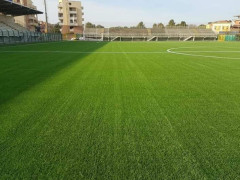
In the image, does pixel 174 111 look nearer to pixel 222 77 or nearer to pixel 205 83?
pixel 205 83

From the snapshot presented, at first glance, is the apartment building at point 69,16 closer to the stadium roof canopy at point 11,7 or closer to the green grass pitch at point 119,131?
the stadium roof canopy at point 11,7

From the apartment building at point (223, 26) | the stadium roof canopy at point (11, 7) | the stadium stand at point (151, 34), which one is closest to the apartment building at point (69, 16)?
the stadium stand at point (151, 34)

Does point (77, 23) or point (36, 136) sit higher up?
point (77, 23)

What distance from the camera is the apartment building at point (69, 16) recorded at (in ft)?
237

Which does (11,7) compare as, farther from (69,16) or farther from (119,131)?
(69,16)

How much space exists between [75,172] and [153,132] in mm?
1211

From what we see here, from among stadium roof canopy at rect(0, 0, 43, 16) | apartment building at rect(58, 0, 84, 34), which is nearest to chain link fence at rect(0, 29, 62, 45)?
stadium roof canopy at rect(0, 0, 43, 16)

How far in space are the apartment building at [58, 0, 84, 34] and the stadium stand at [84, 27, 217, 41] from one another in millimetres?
15083

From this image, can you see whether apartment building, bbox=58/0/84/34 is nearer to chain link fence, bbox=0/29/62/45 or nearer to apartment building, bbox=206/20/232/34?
chain link fence, bbox=0/29/62/45

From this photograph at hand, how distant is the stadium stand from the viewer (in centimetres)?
5678

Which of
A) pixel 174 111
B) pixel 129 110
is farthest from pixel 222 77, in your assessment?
pixel 129 110

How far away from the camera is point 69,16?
73.2 metres

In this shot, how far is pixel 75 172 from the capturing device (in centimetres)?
195

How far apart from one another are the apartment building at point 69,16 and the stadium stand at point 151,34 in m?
15.1
